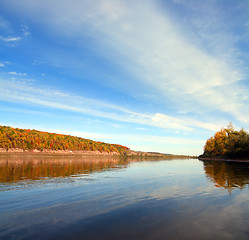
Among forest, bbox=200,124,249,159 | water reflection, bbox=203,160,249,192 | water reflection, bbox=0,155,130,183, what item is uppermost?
forest, bbox=200,124,249,159

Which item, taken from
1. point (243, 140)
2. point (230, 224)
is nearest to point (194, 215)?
point (230, 224)

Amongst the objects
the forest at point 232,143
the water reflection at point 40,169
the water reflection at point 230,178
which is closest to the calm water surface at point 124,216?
the water reflection at point 230,178

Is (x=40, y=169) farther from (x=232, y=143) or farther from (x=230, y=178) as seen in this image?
(x=232, y=143)

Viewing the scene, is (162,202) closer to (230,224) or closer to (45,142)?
(230,224)

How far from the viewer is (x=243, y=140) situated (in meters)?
95.2

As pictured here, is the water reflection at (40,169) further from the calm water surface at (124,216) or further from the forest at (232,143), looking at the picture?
the forest at (232,143)

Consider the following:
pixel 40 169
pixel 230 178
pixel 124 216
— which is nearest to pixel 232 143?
pixel 230 178

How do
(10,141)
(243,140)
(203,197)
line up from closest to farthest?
(203,197)
(243,140)
(10,141)

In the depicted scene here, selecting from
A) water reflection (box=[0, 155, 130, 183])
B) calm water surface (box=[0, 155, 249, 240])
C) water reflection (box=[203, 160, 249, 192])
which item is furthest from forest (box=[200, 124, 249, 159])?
calm water surface (box=[0, 155, 249, 240])

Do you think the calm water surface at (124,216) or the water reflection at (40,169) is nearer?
the calm water surface at (124,216)

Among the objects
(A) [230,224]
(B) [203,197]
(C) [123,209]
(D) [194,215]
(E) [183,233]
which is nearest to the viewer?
(E) [183,233]

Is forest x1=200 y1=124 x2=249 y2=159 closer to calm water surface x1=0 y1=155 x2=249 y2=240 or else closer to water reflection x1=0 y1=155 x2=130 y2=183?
water reflection x1=0 y1=155 x2=130 y2=183

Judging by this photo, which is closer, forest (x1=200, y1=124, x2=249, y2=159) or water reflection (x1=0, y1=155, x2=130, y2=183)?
water reflection (x1=0, y1=155, x2=130, y2=183)

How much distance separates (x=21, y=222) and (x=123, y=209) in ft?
20.3
